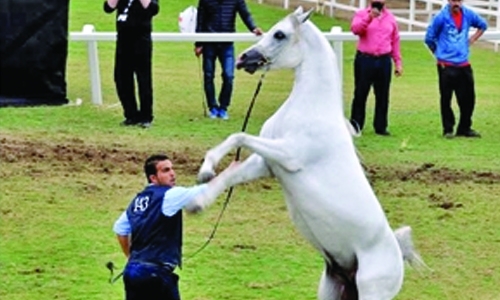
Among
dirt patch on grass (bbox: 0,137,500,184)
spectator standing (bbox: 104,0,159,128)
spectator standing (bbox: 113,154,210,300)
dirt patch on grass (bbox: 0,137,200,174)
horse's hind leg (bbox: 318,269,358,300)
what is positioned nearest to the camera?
horse's hind leg (bbox: 318,269,358,300)

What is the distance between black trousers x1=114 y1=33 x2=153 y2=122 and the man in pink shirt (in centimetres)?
235

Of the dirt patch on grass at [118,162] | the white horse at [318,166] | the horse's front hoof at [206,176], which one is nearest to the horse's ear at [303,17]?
the white horse at [318,166]

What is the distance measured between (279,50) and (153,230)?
50.0 inches

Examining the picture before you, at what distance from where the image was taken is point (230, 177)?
789 cm

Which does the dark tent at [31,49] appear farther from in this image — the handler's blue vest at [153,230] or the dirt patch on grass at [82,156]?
the handler's blue vest at [153,230]

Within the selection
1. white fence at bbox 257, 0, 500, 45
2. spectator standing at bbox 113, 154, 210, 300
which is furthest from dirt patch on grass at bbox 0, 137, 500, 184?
white fence at bbox 257, 0, 500, 45

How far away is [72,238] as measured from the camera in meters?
12.4

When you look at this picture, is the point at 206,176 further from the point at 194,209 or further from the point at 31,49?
the point at 31,49

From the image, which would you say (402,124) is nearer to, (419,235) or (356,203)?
(419,235)

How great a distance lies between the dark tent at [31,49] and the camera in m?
18.0

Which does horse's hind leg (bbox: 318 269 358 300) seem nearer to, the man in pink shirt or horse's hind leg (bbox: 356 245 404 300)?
horse's hind leg (bbox: 356 245 404 300)

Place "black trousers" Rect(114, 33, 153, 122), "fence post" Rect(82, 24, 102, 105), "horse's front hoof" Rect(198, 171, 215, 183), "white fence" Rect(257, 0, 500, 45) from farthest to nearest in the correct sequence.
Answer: "white fence" Rect(257, 0, 500, 45) < "fence post" Rect(82, 24, 102, 105) < "black trousers" Rect(114, 33, 153, 122) < "horse's front hoof" Rect(198, 171, 215, 183)

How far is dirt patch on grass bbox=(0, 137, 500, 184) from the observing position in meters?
15.0

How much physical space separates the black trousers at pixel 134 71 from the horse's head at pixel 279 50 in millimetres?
9102
